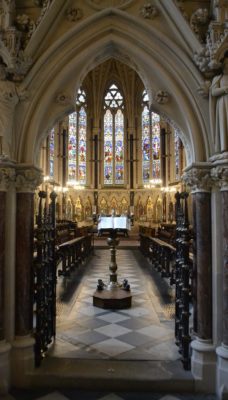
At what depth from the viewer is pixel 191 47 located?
12.2ft

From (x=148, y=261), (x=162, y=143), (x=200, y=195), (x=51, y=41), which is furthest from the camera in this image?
(x=162, y=143)

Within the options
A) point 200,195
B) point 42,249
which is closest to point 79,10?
point 200,195

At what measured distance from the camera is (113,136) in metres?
25.4

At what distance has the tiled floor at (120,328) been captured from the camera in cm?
407

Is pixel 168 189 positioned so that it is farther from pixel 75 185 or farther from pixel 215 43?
pixel 215 43

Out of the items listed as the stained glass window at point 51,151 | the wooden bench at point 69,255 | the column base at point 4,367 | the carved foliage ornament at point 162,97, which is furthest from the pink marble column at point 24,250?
the stained glass window at point 51,151

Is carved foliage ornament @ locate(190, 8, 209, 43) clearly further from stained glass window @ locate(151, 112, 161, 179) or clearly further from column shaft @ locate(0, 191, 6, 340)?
stained glass window @ locate(151, 112, 161, 179)

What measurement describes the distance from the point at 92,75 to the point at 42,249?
2286 cm

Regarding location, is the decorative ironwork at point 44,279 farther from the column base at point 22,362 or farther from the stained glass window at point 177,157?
the stained glass window at point 177,157

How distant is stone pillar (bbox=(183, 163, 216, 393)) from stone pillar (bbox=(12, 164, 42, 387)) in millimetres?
1811

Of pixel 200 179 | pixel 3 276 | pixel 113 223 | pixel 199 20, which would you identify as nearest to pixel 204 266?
pixel 200 179

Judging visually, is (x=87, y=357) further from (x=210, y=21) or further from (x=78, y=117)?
(x=78, y=117)

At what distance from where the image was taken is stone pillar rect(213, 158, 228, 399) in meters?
3.32

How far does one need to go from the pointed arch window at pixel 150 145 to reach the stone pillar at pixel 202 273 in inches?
814
